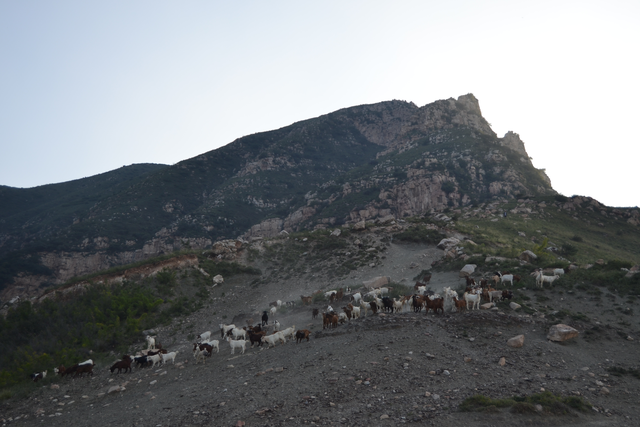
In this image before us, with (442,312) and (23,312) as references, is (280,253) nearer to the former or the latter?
(23,312)

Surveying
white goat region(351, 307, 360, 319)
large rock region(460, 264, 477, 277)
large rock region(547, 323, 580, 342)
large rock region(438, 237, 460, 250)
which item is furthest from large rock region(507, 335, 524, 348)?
large rock region(438, 237, 460, 250)

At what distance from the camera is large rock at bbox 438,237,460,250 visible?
33006 millimetres

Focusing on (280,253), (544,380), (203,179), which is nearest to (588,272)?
(544,380)

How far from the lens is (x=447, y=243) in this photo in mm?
33656

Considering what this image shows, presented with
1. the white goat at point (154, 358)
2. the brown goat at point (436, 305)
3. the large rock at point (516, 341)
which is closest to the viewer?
the large rock at point (516, 341)

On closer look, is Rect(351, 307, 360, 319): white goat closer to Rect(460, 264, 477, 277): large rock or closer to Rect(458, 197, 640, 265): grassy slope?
Rect(460, 264, 477, 277): large rock

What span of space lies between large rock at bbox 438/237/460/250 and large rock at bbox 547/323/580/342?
1873cm

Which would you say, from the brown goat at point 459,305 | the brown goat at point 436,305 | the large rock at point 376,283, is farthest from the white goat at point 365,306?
the large rock at point 376,283

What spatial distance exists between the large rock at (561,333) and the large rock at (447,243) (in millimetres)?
18728

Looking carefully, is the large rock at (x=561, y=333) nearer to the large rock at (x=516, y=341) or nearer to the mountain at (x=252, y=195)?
the large rock at (x=516, y=341)

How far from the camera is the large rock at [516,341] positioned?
42.5 ft

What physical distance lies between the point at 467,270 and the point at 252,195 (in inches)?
3191

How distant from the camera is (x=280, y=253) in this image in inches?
1591

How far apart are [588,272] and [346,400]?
18896 mm
